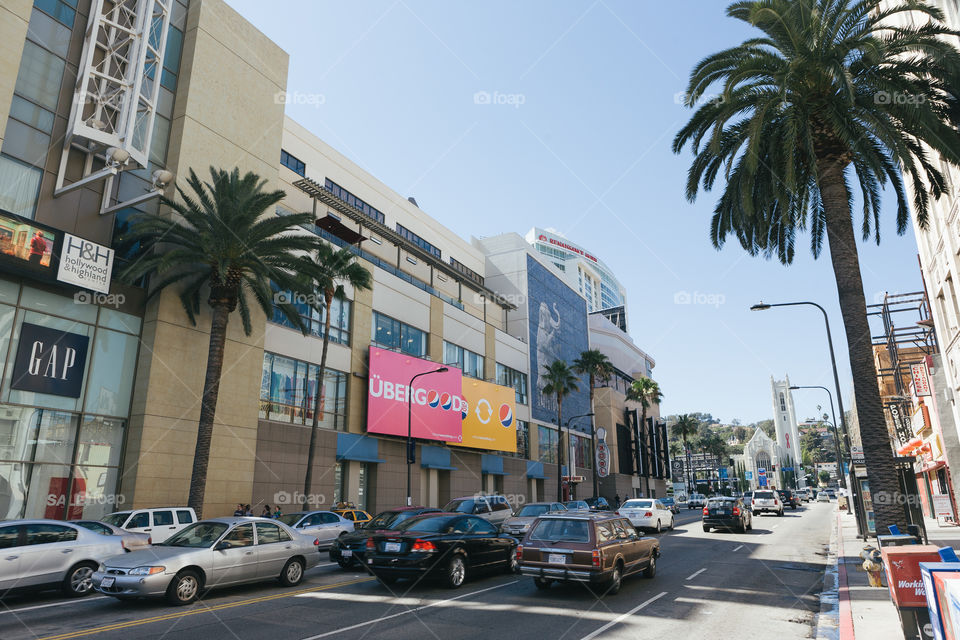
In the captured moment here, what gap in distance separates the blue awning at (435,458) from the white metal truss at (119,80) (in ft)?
79.2

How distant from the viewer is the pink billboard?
3634 centimetres

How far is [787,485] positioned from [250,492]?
171 m

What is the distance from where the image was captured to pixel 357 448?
34844mm

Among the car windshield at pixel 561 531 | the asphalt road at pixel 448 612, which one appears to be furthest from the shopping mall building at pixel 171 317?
Answer: the car windshield at pixel 561 531

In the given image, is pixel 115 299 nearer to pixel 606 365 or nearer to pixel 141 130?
pixel 141 130

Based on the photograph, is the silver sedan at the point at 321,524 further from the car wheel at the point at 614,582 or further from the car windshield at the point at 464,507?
the car wheel at the point at 614,582

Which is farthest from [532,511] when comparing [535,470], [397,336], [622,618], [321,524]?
[535,470]

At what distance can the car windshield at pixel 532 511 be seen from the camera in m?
21.6

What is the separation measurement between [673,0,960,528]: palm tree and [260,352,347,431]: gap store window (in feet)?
76.1

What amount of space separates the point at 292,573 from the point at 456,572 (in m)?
3.49

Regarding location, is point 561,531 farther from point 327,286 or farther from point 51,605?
point 327,286

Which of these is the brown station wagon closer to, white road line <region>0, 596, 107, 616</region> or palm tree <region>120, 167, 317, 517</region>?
white road line <region>0, 596, 107, 616</region>

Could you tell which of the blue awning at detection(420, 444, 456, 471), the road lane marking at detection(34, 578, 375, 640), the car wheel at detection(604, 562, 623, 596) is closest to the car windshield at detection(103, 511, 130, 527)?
the road lane marking at detection(34, 578, 375, 640)

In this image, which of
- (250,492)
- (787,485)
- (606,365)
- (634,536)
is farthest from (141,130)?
(787,485)
